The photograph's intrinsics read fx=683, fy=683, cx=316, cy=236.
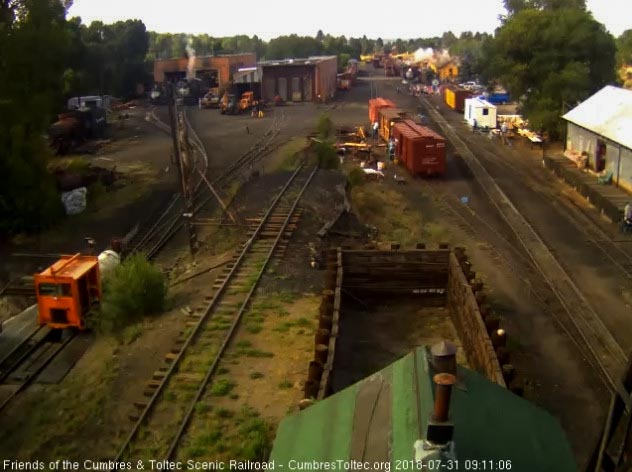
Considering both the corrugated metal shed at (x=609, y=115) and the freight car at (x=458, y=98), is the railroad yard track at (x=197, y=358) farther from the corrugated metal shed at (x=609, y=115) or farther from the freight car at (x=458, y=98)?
the freight car at (x=458, y=98)

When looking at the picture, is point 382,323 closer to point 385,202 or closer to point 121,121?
point 385,202

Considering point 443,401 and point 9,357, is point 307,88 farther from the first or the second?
point 443,401

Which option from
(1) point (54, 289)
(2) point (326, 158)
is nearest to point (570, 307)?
(1) point (54, 289)

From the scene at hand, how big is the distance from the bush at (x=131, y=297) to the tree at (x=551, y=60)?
1154 inches

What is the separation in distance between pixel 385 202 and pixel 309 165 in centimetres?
512

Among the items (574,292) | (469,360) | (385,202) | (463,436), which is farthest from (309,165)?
(463,436)

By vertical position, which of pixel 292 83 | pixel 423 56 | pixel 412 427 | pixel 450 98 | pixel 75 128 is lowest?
pixel 75 128

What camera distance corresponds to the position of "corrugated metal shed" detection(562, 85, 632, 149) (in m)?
27.5

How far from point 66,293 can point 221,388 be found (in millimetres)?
6032

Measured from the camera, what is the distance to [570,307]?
15914 millimetres

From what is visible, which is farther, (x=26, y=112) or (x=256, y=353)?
(x=26, y=112)

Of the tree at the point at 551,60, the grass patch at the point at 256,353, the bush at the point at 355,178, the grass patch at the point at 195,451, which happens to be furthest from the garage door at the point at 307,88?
the grass patch at the point at 195,451

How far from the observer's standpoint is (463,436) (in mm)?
→ 4102

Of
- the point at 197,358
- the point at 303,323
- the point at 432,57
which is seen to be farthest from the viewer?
the point at 432,57
